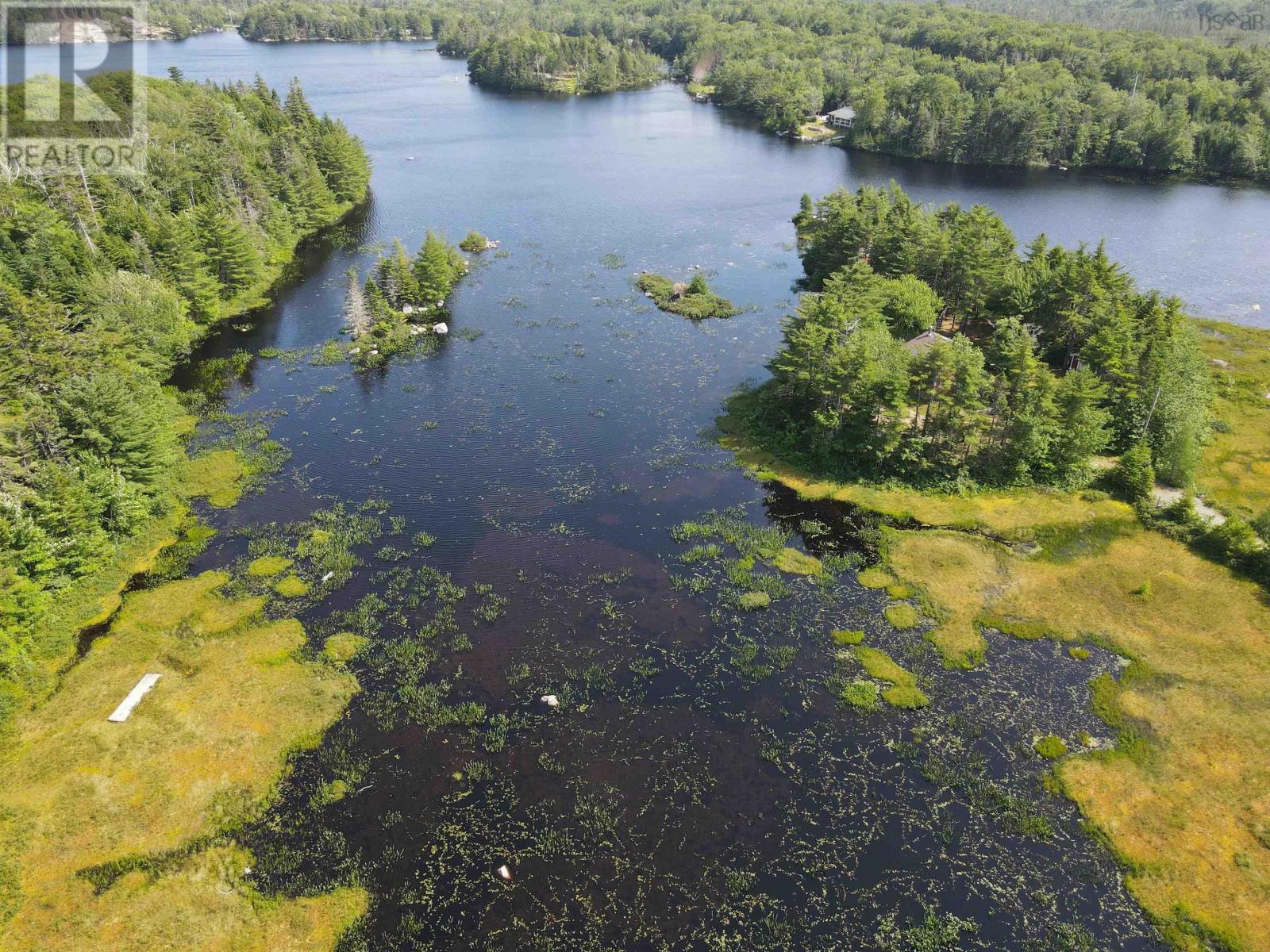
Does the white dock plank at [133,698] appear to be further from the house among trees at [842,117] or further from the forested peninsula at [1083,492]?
the house among trees at [842,117]

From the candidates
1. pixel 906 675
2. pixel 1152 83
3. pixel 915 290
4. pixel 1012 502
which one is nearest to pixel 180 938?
pixel 906 675

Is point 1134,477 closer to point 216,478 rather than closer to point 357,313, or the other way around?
point 216,478

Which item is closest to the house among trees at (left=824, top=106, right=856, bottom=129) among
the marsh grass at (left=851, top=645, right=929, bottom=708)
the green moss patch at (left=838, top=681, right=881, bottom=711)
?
the marsh grass at (left=851, top=645, right=929, bottom=708)

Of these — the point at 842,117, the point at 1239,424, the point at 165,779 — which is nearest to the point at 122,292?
the point at 165,779

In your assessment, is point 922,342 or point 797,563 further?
point 922,342

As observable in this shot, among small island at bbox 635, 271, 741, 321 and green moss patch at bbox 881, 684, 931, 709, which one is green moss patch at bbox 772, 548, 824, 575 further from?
small island at bbox 635, 271, 741, 321

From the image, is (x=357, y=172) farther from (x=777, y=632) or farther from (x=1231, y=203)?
(x=1231, y=203)
